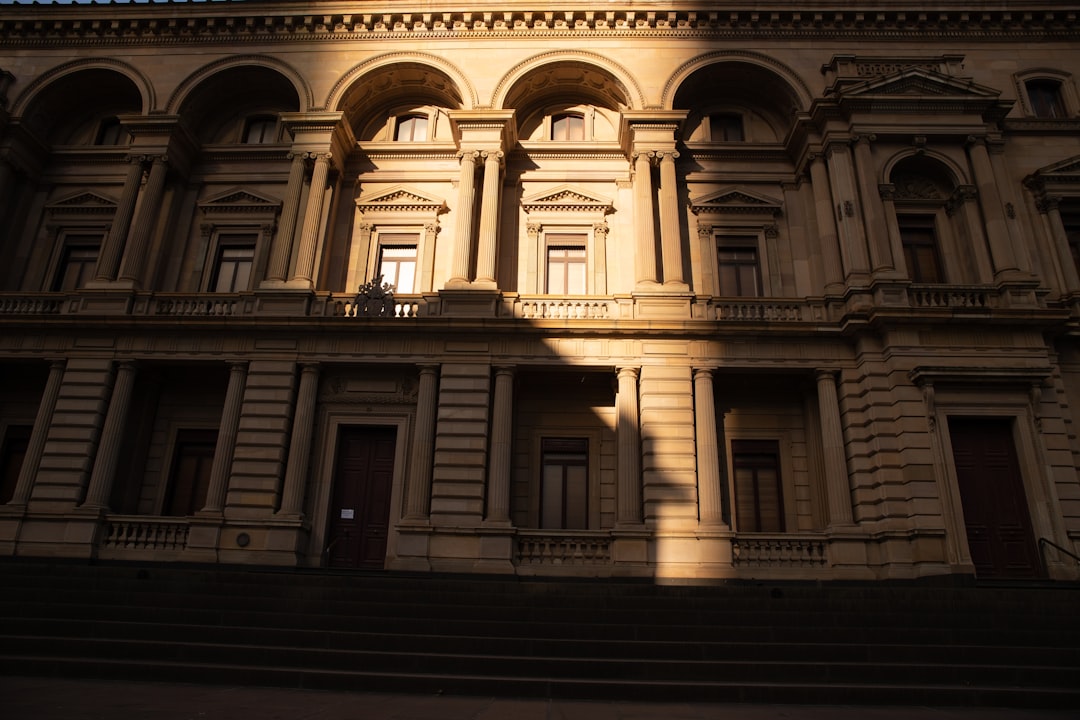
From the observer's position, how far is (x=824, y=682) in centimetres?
988

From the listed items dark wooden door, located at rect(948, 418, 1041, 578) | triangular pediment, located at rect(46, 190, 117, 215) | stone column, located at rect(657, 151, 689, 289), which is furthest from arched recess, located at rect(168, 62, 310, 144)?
dark wooden door, located at rect(948, 418, 1041, 578)

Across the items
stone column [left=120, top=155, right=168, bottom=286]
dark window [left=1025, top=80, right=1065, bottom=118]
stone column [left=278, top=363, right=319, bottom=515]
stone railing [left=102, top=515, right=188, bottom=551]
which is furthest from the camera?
dark window [left=1025, top=80, right=1065, bottom=118]

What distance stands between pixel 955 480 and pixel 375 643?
1509 cm

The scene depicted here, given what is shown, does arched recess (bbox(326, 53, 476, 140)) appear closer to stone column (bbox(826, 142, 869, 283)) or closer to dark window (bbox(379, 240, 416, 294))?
dark window (bbox(379, 240, 416, 294))

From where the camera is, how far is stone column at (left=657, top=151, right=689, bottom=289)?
21.0 meters

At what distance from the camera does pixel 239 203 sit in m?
23.8

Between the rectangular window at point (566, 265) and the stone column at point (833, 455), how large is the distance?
8114 millimetres

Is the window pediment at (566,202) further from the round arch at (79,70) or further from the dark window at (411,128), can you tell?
the round arch at (79,70)

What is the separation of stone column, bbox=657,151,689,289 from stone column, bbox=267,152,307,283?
12147mm

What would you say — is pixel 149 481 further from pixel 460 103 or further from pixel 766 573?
pixel 766 573

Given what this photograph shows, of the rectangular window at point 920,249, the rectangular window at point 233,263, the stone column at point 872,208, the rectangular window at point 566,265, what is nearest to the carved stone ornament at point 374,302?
the rectangular window at point 233,263

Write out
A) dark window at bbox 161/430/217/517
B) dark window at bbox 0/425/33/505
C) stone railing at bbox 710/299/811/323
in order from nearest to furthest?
stone railing at bbox 710/299/811/323
dark window at bbox 161/430/217/517
dark window at bbox 0/425/33/505

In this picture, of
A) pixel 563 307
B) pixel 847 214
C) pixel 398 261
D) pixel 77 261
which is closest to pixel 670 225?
pixel 563 307

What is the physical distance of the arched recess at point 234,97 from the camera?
24.1 meters
